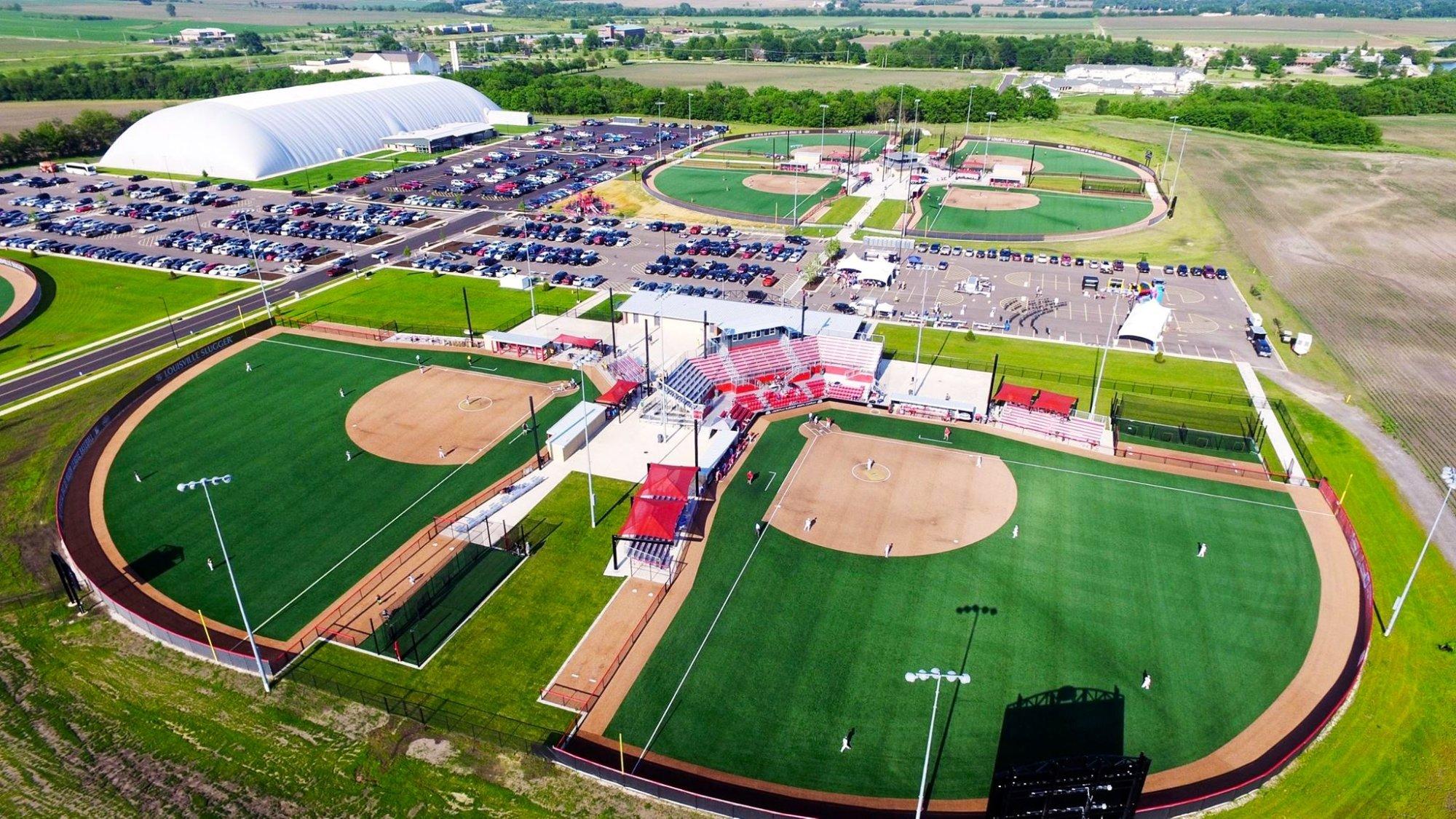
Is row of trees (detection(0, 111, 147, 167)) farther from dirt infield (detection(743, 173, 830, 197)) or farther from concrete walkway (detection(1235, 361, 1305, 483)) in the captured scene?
concrete walkway (detection(1235, 361, 1305, 483))

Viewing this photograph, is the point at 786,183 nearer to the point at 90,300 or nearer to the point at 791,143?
the point at 791,143

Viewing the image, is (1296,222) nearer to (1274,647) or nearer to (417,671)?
(1274,647)

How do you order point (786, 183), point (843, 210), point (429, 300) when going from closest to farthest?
point (429, 300)
point (843, 210)
point (786, 183)

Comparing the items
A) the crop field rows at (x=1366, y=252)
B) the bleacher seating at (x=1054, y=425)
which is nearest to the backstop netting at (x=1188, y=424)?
the bleacher seating at (x=1054, y=425)

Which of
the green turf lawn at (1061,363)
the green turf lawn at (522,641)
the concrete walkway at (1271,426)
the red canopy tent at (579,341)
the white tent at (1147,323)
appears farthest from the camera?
the white tent at (1147,323)

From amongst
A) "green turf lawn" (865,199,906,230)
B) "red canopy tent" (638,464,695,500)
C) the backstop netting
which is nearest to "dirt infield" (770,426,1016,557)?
"red canopy tent" (638,464,695,500)

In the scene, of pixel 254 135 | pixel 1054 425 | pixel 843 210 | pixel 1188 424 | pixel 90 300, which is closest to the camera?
pixel 1054 425

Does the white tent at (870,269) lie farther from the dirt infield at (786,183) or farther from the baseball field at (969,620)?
the dirt infield at (786,183)

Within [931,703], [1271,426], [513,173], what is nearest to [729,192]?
[513,173]
